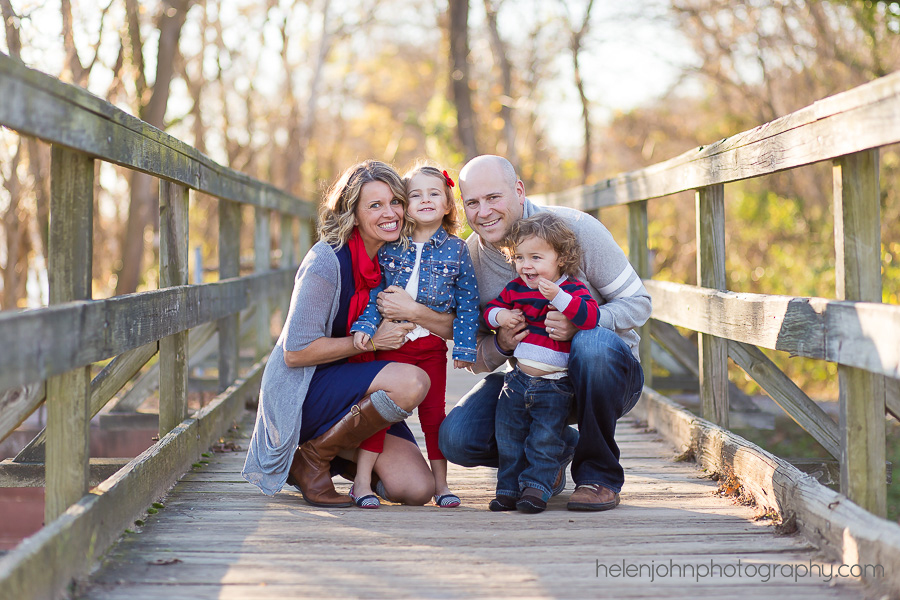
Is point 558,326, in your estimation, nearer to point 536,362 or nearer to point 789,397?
point 536,362

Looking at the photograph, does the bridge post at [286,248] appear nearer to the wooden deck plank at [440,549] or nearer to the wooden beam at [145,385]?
the wooden beam at [145,385]

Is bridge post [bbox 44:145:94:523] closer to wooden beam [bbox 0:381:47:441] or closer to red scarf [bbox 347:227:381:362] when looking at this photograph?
wooden beam [bbox 0:381:47:441]

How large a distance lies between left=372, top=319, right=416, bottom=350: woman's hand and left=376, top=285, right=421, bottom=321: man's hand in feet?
0.09

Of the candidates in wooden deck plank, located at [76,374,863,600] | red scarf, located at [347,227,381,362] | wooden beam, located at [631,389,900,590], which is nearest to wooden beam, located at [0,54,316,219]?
red scarf, located at [347,227,381,362]

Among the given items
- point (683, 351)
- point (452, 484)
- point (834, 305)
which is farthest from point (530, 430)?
point (683, 351)

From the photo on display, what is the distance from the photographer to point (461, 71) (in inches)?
604

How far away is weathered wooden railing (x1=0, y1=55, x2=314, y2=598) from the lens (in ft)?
7.06

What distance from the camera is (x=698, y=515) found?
10.4 ft

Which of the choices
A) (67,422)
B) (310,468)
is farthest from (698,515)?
(67,422)

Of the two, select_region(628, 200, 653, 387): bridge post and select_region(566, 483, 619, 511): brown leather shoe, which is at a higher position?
select_region(628, 200, 653, 387): bridge post

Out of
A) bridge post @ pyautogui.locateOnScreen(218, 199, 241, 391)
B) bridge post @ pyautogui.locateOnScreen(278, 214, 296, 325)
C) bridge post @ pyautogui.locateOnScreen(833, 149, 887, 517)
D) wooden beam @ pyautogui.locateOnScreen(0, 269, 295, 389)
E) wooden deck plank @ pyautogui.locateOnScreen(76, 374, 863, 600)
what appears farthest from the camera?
bridge post @ pyautogui.locateOnScreen(278, 214, 296, 325)

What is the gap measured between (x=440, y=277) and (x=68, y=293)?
4.66 feet

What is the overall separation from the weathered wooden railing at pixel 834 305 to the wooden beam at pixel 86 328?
2.00 meters

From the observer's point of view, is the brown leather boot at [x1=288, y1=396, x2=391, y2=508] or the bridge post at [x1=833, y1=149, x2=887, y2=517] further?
the brown leather boot at [x1=288, y1=396, x2=391, y2=508]
